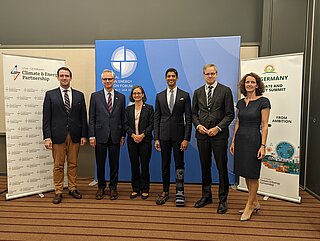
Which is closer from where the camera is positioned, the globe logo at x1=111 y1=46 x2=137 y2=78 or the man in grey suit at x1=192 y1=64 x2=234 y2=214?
the man in grey suit at x1=192 y1=64 x2=234 y2=214

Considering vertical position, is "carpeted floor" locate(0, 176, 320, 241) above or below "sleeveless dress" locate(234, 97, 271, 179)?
below

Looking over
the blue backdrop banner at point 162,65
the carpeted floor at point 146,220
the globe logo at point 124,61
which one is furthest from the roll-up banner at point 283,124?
the globe logo at point 124,61

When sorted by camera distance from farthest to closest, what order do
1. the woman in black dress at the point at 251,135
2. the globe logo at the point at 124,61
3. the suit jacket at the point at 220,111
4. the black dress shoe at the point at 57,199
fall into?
the globe logo at the point at 124,61 → the black dress shoe at the point at 57,199 → the suit jacket at the point at 220,111 → the woman in black dress at the point at 251,135

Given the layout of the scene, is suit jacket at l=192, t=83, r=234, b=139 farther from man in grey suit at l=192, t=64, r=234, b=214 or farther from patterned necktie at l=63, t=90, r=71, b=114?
patterned necktie at l=63, t=90, r=71, b=114

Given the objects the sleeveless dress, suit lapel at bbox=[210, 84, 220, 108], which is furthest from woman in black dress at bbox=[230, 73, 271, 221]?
suit lapel at bbox=[210, 84, 220, 108]

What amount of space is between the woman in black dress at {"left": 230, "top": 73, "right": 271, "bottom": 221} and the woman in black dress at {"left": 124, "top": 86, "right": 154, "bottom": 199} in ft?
3.55

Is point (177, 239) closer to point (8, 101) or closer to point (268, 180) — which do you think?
point (268, 180)

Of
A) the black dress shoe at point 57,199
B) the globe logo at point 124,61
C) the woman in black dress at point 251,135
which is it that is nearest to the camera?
the woman in black dress at point 251,135

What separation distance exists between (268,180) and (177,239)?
71.8 inches

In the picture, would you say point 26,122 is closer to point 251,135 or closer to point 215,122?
point 215,122

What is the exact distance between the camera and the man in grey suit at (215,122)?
3170 mm

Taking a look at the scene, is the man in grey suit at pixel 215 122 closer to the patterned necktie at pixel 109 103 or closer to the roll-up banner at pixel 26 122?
the patterned necktie at pixel 109 103

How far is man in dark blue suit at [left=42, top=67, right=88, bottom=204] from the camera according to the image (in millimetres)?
3486

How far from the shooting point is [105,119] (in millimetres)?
3578
